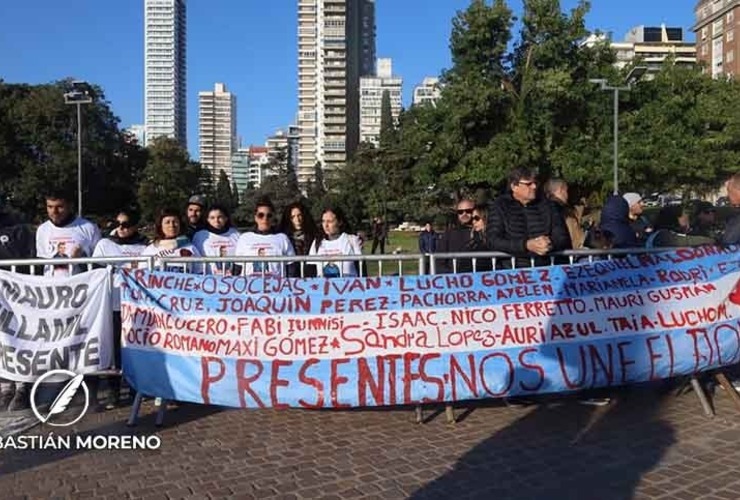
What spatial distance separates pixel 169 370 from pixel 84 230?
7.36ft

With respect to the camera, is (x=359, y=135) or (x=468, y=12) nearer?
(x=468, y=12)

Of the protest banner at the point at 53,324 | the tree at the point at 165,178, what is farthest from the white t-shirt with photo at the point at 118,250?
the tree at the point at 165,178

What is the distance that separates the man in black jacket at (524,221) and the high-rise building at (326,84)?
132 metres

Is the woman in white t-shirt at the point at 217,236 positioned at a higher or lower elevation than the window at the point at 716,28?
lower

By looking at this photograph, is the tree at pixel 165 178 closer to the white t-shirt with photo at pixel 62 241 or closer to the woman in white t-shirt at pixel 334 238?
the white t-shirt with photo at pixel 62 241

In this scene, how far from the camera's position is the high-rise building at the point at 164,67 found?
155 m

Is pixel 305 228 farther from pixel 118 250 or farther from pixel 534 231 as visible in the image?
pixel 534 231

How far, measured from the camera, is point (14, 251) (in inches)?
267

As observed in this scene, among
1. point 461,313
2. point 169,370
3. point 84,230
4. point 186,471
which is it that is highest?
point 84,230

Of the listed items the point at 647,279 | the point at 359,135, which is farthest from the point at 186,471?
the point at 359,135

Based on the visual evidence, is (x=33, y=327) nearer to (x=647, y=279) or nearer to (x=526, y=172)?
(x=526, y=172)

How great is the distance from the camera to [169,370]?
5668 mm

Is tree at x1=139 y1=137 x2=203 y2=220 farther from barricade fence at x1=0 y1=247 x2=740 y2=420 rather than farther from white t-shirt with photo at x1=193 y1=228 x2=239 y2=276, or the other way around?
barricade fence at x1=0 y1=247 x2=740 y2=420

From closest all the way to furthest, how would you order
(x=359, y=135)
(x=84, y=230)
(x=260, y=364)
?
(x=260, y=364), (x=84, y=230), (x=359, y=135)
